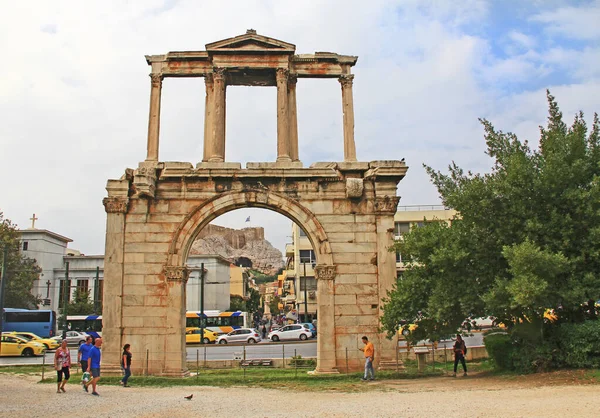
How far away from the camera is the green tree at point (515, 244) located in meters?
15.4

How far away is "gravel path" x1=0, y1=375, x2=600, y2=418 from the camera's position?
11.6 meters

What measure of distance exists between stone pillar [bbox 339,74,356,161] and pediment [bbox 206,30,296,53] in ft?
7.26

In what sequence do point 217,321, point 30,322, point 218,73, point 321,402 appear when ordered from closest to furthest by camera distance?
point 321,402
point 218,73
point 30,322
point 217,321

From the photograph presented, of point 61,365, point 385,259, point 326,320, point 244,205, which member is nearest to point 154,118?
point 244,205

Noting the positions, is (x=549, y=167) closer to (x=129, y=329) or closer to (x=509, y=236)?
(x=509, y=236)

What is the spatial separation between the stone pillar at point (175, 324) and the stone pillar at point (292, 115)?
223 inches

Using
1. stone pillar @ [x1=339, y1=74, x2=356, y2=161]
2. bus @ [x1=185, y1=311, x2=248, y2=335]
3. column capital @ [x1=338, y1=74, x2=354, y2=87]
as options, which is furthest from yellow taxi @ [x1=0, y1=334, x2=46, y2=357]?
column capital @ [x1=338, y1=74, x2=354, y2=87]

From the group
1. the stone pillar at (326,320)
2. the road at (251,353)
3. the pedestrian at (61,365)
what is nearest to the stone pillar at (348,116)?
the stone pillar at (326,320)

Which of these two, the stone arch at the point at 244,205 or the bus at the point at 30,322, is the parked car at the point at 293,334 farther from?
the stone arch at the point at 244,205

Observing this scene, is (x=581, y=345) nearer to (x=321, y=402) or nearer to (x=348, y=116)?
(x=321, y=402)

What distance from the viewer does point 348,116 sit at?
68.2ft

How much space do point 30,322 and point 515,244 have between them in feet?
128

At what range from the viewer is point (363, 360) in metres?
19.0

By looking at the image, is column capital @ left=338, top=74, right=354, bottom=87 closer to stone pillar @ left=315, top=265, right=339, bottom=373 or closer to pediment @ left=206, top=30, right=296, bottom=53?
pediment @ left=206, top=30, right=296, bottom=53
